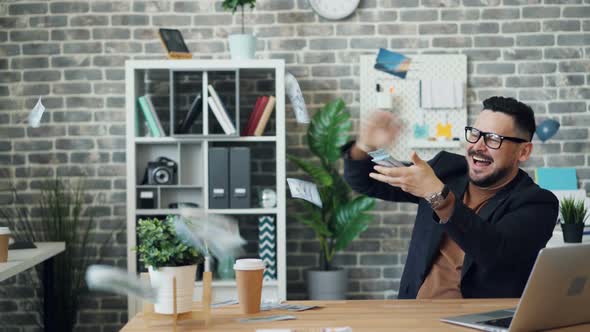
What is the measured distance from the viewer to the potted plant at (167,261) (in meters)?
1.77

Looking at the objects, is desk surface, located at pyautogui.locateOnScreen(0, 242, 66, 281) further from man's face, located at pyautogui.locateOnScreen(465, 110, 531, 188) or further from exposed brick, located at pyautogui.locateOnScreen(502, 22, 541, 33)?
exposed brick, located at pyautogui.locateOnScreen(502, 22, 541, 33)

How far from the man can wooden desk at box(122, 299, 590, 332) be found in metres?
0.22

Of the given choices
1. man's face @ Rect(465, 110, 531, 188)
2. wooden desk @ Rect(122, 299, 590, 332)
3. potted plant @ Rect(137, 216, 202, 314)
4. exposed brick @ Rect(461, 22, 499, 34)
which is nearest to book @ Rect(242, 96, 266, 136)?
exposed brick @ Rect(461, 22, 499, 34)

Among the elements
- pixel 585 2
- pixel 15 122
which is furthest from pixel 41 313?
pixel 585 2

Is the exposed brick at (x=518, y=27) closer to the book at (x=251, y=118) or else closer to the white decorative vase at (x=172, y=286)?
the book at (x=251, y=118)

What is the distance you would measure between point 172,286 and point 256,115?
2440mm

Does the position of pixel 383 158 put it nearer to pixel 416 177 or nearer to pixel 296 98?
pixel 416 177

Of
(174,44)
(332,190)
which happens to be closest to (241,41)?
(174,44)

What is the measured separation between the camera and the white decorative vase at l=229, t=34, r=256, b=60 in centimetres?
409

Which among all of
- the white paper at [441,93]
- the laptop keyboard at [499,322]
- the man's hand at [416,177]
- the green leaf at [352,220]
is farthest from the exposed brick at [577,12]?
the laptop keyboard at [499,322]

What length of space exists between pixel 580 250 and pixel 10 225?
12.2ft

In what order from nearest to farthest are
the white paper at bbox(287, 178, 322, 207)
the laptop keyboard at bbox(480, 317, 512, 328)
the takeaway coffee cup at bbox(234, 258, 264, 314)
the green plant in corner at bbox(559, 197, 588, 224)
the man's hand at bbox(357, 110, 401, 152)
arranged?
1. the laptop keyboard at bbox(480, 317, 512, 328)
2. the takeaway coffee cup at bbox(234, 258, 264, 314)
3. the man's hand at bbox(357, 110, 401, 152)
4. the white paper at bbox(287, 178, 322, 207)
5. the green plant in corner at bbox(559, 197, 588, 224)

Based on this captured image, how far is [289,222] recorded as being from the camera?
4469mm

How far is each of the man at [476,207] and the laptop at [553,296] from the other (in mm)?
422
